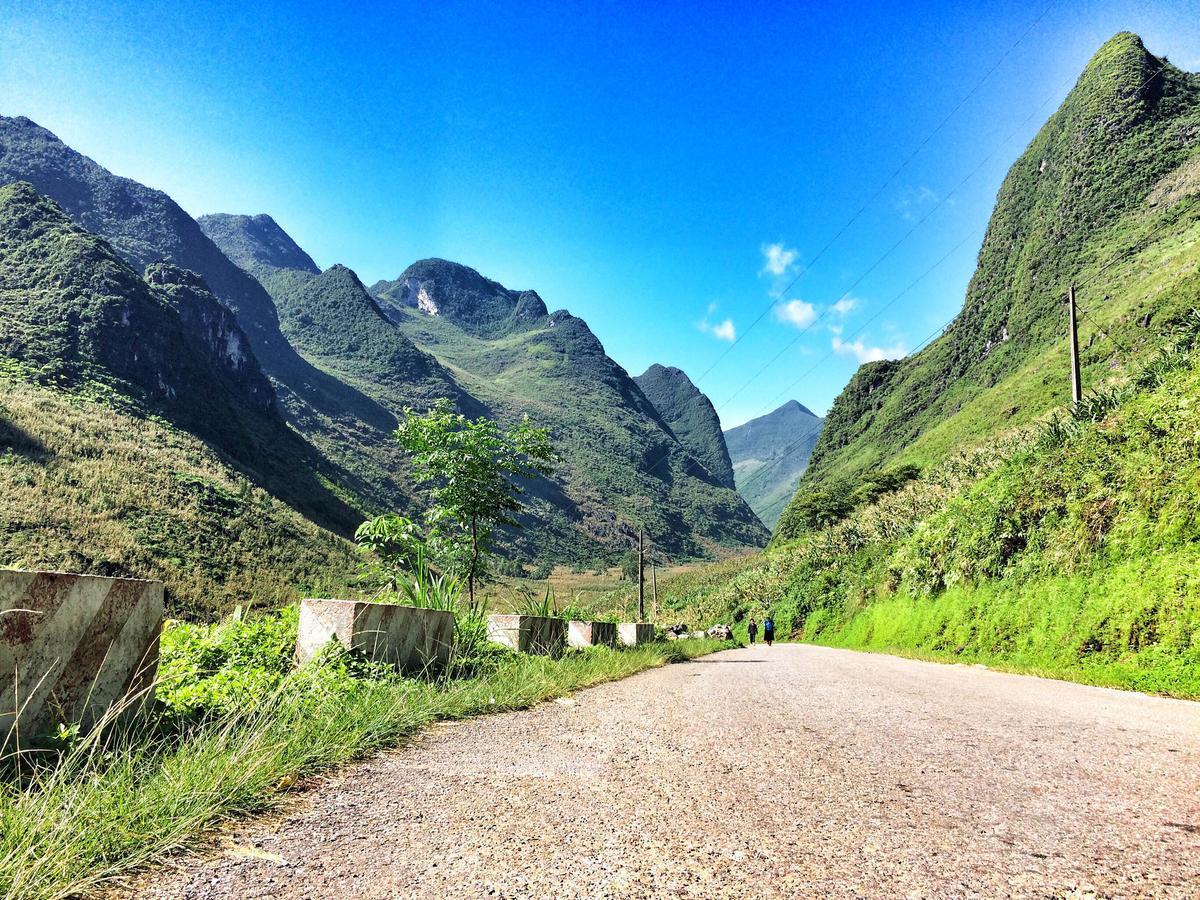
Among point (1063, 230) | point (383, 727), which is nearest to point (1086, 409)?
point (383, 727)

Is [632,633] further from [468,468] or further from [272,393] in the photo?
[272,393]

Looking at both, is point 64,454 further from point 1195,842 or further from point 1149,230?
point 1149,230

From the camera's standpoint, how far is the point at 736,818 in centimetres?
237

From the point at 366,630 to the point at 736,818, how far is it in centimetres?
327

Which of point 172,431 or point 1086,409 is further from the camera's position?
point 172,431

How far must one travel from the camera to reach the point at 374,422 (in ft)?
477

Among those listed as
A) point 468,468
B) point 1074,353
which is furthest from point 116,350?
point 1074,353

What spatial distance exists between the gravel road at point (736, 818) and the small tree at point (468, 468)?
6557mm

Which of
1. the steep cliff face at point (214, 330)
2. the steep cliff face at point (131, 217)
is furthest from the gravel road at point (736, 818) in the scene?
the steep cliff face at point (131, 217)

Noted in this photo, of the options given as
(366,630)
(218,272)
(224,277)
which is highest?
(218,272)

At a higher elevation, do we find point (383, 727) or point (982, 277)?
point (982, 277)

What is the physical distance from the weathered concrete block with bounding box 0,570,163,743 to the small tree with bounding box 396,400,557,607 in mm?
7678

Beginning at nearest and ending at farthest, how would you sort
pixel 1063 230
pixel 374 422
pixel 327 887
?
1. pixel 327 887
2. pixel 1063 230
3. pixel 374 422

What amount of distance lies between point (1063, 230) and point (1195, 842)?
420 feet
